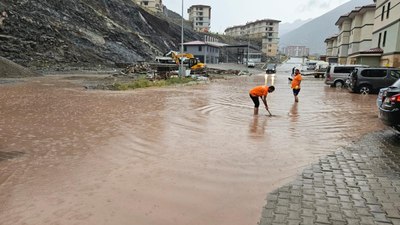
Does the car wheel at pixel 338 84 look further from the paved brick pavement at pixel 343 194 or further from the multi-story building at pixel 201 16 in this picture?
the multi-story building at pixel 201 16

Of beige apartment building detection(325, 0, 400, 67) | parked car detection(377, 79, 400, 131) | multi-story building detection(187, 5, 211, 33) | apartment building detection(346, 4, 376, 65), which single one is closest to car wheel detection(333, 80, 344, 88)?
beige apartment building detection(325, 0, 400, 67)

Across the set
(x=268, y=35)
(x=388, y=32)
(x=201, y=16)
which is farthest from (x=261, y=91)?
(x=268, y=35)

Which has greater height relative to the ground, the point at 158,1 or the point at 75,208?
the point at 158,1

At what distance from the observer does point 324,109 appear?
13.3m

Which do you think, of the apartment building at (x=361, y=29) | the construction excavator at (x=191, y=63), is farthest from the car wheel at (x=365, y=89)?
the apartment building at (x=361, y=29)

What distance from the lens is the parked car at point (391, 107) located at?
6883 mm

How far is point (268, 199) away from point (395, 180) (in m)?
2.09

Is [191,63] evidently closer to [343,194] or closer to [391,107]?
[391,107]

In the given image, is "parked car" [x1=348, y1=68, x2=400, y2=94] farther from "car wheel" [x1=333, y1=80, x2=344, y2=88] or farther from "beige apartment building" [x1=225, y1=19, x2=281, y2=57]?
"beige apartment building" [x1=225, y1=19, x2=281, y2=57]

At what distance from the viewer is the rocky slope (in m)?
39.6

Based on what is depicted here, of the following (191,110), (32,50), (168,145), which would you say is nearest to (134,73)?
(32,50)

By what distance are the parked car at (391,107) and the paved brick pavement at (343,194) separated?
2.61ft

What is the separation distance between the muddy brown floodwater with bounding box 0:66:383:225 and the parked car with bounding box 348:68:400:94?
8241 mm

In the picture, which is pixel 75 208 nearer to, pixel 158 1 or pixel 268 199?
pixel 268 199
